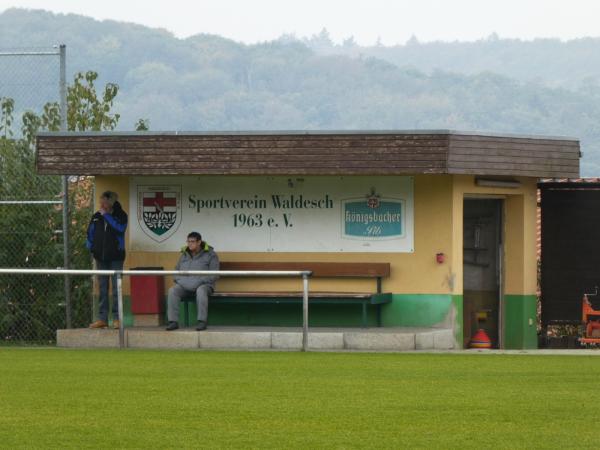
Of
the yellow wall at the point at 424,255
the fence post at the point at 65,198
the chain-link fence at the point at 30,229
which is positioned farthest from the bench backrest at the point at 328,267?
the chain-link fence at the point at 30,229

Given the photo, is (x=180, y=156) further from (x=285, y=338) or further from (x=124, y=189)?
(x=285, y=338)

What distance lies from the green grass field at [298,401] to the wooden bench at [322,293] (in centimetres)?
273

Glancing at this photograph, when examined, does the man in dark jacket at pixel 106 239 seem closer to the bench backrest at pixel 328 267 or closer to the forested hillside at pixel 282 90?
the bench backrest at pixel 328 267

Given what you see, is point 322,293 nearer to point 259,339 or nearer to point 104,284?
point 259,339

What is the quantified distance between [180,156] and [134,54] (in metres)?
130

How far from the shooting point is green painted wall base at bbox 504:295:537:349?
21297 mm

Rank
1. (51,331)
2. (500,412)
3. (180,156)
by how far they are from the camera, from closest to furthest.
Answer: (500,412) → (180,156) → (51,331)

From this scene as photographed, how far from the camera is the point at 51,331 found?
2127cm

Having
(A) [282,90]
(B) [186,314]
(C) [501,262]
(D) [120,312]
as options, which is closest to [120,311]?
(D) [120,312]

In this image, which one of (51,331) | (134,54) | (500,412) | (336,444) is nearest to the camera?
(336,444)

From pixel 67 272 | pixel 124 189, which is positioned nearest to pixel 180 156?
pixel 124 189

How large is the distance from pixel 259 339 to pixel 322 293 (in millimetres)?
1695

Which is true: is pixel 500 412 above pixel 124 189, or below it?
below

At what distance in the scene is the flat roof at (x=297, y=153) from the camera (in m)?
19.2
